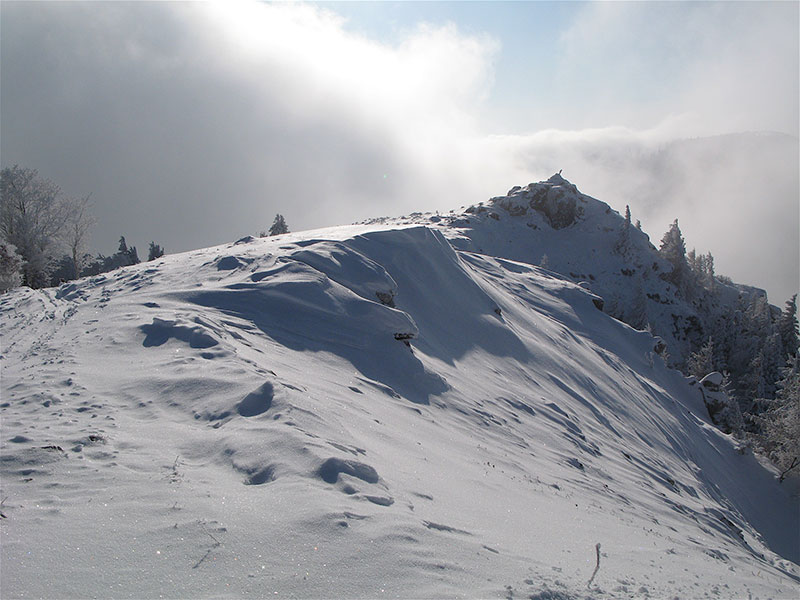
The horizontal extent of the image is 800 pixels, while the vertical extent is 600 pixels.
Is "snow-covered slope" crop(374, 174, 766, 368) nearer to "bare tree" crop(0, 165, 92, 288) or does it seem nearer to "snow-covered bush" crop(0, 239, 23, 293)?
"bare tree" crop(0, 165, 92, 288)

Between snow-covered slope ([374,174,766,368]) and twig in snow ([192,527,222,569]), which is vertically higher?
snow-covered slope ([374,174,766,368])

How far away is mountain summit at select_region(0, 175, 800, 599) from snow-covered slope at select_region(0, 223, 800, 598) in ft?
0.13

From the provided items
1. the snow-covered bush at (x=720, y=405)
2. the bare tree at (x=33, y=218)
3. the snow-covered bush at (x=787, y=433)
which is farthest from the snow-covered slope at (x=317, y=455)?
the bare tree at (x=33, y=218)

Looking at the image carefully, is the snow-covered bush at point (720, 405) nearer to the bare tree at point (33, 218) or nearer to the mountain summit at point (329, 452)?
the mountain summit at point (329, 452)

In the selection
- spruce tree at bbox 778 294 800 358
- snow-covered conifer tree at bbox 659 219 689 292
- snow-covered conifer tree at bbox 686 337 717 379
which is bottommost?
snow-covered conifer tree at bbox 686 337 717 379

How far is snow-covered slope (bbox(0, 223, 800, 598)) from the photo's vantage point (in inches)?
177

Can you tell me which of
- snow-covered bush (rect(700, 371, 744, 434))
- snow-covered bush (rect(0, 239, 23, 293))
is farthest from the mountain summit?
snow-covered bush (rect(0, 239, 23, 293))

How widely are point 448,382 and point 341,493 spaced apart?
910cm

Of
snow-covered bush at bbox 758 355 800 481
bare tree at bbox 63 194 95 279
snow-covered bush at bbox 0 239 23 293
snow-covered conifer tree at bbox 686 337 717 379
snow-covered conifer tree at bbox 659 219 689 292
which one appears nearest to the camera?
snow-covered bush at bbox 0 239 23 293

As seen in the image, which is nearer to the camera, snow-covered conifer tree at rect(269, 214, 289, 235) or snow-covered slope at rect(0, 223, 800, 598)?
snow-covered slope at rect(0, 223, 800, 598)

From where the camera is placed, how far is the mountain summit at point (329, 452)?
4527mm

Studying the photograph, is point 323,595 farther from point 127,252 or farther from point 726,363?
point 726,363

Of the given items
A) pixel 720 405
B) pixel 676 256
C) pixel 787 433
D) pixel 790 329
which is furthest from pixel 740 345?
pixel 787 433

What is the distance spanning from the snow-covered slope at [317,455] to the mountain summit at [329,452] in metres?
0.04
